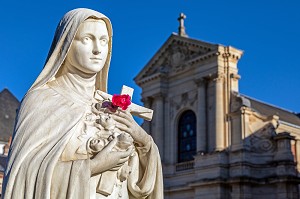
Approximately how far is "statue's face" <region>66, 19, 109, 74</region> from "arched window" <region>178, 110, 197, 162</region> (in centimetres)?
2604

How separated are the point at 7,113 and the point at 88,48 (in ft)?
132

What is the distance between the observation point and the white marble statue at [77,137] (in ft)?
6.37

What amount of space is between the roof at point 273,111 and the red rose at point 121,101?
29287 mm

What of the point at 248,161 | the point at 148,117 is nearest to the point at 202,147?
the point at 248,161

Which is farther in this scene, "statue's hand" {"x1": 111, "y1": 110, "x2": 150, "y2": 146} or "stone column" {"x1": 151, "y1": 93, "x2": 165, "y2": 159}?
"stone column" {"x1": 151, "y1": 93, "x2": 165, "y2": 159}

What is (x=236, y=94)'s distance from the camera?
2706 centimetres

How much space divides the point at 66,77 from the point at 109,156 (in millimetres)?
456

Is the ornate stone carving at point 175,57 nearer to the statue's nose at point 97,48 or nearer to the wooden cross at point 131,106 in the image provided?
the wooden cross at point 131,106

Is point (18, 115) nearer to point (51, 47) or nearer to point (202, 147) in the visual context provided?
point (51, 47)

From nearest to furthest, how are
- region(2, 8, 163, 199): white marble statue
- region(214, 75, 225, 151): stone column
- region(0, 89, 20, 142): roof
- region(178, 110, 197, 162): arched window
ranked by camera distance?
region(2, 8, 163, 199): white marble statue, region(214, 75, 225, 151): stone column, region(178, 110, 197, 162): arched window, region(0, 89, 20, 142): roof

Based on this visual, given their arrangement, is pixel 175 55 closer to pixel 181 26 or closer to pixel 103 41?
pixel 181 26

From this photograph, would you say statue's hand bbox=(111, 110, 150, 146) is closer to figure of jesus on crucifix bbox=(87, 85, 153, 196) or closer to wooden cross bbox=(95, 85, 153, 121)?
figure of jesus on crucifix bbox=(87, 85, 153, 196)

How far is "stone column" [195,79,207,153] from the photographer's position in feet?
89.2

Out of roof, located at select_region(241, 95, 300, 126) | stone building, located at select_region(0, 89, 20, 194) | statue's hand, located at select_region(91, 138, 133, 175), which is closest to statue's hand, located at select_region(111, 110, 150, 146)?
statue's hand, located at select_region(91, 138, 133, 175)
